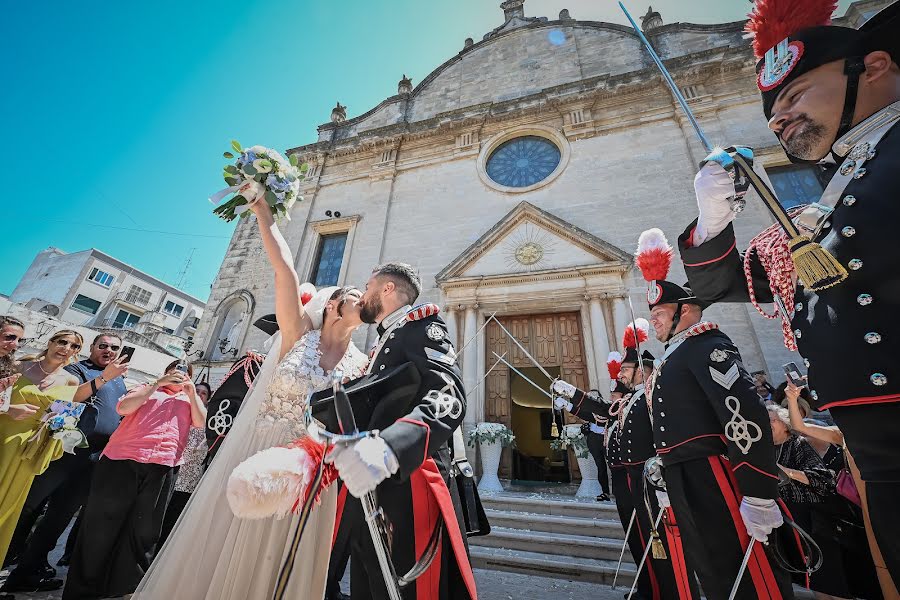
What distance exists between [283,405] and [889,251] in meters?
2.78

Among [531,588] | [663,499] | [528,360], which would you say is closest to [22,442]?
[531,588]

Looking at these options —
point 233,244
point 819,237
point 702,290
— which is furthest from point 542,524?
point 233,244

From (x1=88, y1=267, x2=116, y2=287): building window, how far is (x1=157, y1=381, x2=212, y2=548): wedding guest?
4548 cm

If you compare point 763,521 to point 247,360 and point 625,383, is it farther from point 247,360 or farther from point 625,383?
point 247,360

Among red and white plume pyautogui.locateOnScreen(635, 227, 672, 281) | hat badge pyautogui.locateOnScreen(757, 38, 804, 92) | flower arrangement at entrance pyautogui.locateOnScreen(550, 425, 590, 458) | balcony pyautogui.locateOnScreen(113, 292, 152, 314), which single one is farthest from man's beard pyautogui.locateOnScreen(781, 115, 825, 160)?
balcony pyautogui.locateOnScreen(113, 292, 152, 314)

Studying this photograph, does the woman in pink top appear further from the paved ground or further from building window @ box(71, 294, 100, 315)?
building window @ box(71, 294, 100, 315)

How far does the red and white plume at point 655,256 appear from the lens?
2883 mm

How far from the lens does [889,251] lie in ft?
3.55

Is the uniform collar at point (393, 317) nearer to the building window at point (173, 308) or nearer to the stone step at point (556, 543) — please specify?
the stone step at point (556, 543)

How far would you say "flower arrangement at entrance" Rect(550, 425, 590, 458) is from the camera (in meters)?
6.22

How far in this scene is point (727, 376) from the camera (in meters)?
2.31

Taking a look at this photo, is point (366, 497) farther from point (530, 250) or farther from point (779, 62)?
point (530, 250)

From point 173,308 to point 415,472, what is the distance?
51.9 meters

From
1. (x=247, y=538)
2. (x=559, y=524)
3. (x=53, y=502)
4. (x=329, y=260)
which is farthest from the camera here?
(x=329, y=260)
